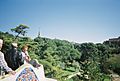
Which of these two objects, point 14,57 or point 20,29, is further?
point 20,29

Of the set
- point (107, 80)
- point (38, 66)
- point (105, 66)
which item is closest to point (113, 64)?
point (105, 66)

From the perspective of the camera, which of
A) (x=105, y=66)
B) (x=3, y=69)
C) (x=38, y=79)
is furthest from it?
(x=105, y=66)

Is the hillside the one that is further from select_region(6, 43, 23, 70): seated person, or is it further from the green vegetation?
select_region(6, 43, 23, 70): seated person

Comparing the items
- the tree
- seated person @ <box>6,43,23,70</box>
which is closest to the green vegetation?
the tree

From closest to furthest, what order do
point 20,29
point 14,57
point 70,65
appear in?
point 14,57, point 20,29, point 70,65

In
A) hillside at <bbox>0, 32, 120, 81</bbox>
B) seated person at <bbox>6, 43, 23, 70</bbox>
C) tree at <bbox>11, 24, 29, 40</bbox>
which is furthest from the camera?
tree at <bbox>11, 24, 29, 40</bbox>

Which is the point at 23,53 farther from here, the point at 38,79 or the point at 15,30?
the point at 15,30

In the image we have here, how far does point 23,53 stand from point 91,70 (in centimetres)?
1585

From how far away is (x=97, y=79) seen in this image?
830 inches

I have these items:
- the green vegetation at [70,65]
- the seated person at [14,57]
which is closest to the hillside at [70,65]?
the green vegetation at [70,65]

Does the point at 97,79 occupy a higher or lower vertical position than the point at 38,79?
lower

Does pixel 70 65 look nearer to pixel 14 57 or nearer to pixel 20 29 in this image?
pixel 20 29

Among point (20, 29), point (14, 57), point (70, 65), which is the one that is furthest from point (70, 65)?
point (14, 57)

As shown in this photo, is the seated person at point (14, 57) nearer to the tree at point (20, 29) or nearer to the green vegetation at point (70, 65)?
the green vegetation at point (70, 65)
